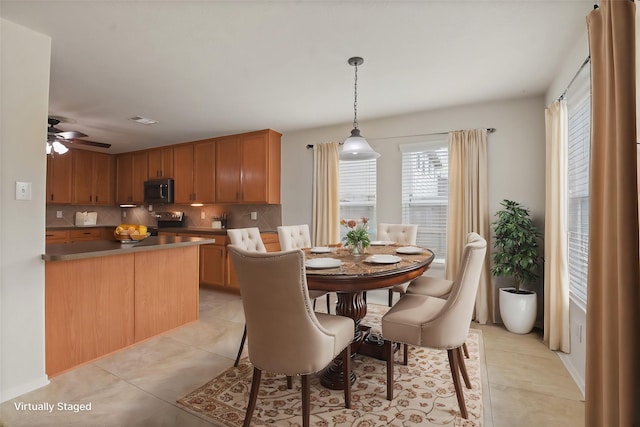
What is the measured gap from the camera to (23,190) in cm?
205

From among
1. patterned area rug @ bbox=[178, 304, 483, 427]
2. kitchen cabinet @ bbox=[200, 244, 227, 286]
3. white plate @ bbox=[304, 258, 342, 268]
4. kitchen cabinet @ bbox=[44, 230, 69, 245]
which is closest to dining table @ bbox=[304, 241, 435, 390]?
white plate @ bbox=[304, 258, 342, 268]

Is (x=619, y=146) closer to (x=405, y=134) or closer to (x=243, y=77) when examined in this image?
(x=243, y=77)

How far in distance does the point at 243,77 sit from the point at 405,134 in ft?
7.06

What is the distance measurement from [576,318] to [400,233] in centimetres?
166

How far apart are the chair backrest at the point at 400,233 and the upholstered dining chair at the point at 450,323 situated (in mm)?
1454

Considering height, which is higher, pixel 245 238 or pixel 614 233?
pixel 614 233

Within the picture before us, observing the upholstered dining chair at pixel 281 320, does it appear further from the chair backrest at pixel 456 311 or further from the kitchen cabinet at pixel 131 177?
the kitchen cabinet at pixel 131 177

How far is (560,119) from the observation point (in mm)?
2684

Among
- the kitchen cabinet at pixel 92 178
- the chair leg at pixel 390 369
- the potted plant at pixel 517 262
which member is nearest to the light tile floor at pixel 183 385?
the potted plant at pixel 517 262

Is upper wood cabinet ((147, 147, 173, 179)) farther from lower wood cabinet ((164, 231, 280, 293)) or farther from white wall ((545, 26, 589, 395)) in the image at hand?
white wall ((545, 26, 589, 395))

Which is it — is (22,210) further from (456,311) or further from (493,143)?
(493,143)

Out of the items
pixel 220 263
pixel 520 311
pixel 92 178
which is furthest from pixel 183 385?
pixel 92 178

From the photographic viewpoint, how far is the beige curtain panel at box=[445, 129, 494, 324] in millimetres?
3482

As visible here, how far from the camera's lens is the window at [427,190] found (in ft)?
12.7
